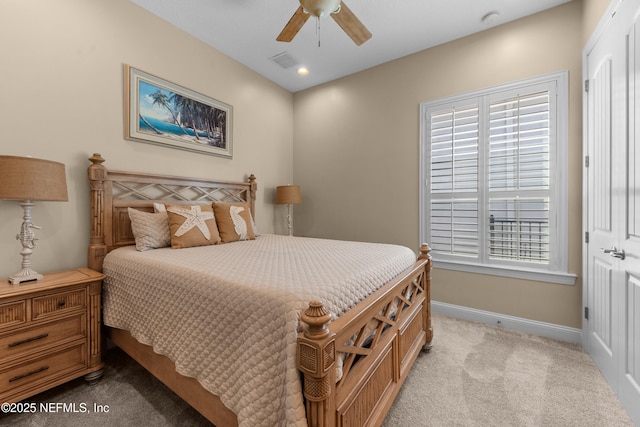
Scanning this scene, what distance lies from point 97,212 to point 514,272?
3.83m

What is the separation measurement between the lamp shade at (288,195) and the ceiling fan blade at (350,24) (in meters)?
1.98

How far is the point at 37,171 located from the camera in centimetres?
167

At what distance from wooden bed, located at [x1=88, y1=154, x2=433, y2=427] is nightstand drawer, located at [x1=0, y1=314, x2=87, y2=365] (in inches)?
10.3

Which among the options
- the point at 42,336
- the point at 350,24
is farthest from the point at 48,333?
the point at 350,24

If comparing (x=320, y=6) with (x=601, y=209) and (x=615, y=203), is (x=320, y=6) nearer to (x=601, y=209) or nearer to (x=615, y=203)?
(x=615, y=203)

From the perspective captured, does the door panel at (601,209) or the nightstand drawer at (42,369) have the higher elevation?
the door panel at (601,209)

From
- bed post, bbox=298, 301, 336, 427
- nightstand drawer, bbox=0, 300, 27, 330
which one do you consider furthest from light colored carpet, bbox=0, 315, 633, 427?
bed post, bbox=298, 301, 336, 427

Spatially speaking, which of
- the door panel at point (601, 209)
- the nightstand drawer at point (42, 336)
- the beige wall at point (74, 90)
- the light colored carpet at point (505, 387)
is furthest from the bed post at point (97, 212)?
the door panel at point (601, 209)

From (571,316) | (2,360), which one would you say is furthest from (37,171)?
(571,316)

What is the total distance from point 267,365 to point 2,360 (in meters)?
1.69

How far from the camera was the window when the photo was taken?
253 centimetres

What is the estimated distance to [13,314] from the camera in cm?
157

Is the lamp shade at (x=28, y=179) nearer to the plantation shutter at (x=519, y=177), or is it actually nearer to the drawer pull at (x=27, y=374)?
the drawer pull at (x=27, y=374)

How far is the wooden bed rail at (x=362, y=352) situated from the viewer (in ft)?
2.98
